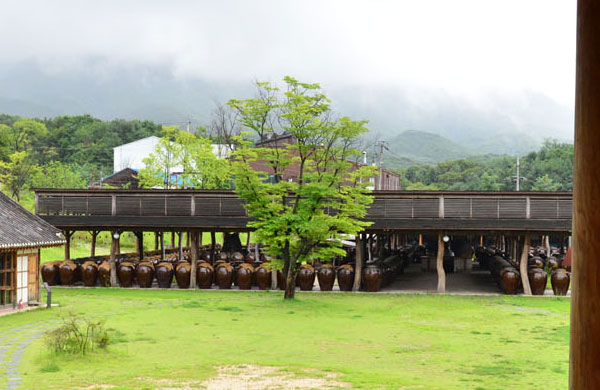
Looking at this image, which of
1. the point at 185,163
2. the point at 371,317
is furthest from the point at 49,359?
the point at 185,163

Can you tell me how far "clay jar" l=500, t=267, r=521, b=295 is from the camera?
28.0 m

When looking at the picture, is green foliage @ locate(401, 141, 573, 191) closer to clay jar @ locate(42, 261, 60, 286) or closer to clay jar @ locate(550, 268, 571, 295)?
clay jar @ locate(550, 268, 571, 295)

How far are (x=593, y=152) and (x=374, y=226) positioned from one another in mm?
27220

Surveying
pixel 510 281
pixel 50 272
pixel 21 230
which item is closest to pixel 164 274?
pixel 50 272

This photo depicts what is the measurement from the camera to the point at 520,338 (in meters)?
17.8

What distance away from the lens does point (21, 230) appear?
2241 centimetres

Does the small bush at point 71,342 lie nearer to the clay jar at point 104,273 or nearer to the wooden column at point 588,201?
the wooden column at point 588,201

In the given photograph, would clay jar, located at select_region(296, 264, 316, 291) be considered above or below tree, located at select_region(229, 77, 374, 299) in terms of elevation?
below

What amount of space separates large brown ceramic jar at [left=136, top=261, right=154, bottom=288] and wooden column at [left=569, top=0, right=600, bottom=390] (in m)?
29.2

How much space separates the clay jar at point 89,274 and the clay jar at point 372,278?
1146 centimetres

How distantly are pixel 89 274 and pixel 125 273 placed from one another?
151 centimetres

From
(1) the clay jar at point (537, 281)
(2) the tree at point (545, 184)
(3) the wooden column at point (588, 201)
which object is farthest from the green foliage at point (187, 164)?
(3) the wooden column at point (588, 201)

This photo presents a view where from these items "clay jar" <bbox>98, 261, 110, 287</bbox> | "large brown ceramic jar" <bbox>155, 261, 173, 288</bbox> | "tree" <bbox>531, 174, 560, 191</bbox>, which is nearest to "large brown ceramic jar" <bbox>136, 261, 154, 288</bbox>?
"large brown ceramic jar" <bbox>155, 261, 173, 288</bbox>

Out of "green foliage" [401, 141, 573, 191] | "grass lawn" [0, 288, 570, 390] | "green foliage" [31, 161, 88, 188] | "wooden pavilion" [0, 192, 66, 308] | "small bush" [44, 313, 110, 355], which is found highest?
"green foliage" [401, 141, 573, 191]
